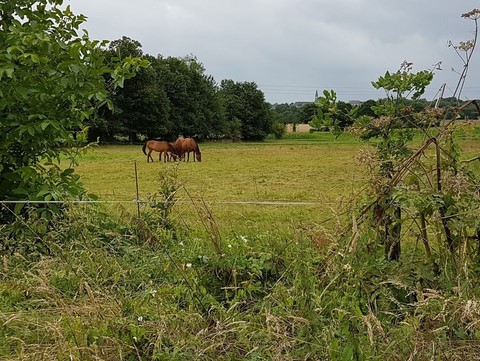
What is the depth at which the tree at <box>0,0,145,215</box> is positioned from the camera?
3400 millimetres

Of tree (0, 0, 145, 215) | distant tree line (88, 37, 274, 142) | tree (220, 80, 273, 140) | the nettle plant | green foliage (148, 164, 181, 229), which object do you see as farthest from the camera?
tree (220, 80, 273, 140)

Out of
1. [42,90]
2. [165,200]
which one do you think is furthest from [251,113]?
[42,90]

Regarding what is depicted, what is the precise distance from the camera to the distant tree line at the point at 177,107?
140 ft

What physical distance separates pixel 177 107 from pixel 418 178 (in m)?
46.7

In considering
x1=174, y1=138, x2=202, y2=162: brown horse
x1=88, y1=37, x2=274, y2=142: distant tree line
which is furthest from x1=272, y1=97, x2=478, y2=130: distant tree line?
x1=88, y1=37, x2=274, y2=142: distant tree line

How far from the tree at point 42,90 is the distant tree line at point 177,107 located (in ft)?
104

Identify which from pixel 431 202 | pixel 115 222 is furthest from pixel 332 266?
pixel 115 222

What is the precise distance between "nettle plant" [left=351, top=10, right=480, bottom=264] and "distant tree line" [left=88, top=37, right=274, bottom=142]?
33.6 m

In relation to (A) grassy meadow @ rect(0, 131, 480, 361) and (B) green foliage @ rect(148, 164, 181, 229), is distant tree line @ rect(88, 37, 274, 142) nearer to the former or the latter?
(B) green foliage @ rect(148, 164, 181, 229)

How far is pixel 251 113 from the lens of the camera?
192 feet

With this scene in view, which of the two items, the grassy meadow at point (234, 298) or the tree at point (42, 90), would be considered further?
the tree at point (42, 90)

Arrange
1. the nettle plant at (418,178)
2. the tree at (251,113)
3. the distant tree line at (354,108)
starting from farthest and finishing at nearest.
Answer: the tree at (251,113) → the distant tree line at (354,108) → the nettle plant at (418,178)

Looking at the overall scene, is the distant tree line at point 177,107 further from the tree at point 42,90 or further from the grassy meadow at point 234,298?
the grassy meadow at point 234,298

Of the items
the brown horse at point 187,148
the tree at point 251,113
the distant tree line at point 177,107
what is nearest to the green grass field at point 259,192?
the brown horse at point 187,148
